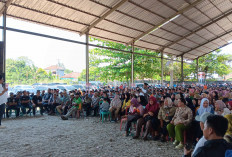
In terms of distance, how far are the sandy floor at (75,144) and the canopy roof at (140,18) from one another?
17.1 feet

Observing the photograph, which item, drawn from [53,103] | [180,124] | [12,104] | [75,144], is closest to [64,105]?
[53,103]

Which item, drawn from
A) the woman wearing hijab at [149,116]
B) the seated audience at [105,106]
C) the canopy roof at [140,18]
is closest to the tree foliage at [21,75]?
the canopy roof at [140,18]

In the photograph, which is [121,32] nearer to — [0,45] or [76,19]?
[76,19]

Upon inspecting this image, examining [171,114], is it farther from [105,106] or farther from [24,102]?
[24,102]

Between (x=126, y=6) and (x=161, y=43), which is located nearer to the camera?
(x=126, y=6)

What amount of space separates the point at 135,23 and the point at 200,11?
4695 millimetres

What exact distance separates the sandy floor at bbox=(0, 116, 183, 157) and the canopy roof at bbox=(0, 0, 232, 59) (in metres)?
5.21

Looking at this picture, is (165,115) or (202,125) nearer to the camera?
(202,125)

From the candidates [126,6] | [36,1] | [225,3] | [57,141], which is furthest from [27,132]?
[225,3]

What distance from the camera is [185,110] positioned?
4000 mm

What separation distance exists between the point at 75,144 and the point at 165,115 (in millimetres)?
2269

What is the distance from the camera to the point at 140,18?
1075 cm

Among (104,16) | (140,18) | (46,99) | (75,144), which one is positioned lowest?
(75,144)

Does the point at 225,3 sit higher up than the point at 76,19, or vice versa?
the point at 225,3
